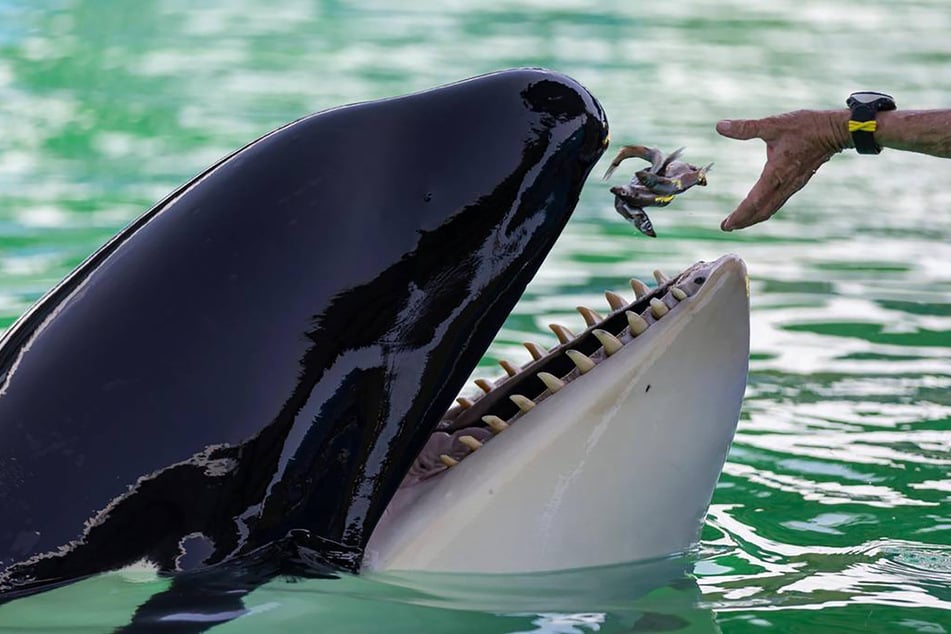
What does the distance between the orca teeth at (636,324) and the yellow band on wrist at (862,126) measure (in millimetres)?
1443

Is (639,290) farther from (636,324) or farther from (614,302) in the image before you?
(636,324)

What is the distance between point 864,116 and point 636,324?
1511 millimetres

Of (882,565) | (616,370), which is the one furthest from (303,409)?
(882,565)

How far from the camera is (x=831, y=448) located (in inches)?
239

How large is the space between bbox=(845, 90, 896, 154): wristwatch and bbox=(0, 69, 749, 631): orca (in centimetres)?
134

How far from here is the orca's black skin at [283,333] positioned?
329 centimetres

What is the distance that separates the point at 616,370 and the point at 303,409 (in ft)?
2.25

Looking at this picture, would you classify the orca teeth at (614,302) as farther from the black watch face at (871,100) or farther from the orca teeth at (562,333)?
the black watch face at (871,100)

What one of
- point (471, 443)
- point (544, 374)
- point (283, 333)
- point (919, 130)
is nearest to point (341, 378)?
point (283, 333)

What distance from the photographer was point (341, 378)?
339 centimetres

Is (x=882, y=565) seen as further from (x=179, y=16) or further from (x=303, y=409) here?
(x=179, y=16)

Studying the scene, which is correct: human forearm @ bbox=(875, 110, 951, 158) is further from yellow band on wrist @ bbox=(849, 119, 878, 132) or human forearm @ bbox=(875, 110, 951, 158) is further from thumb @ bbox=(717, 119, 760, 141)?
thumb @ bbox=(717, 119, 760, 141)

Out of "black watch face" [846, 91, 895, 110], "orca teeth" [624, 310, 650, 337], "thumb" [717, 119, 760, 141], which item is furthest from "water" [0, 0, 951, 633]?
"black watch face" [846, 91, 895, 110]

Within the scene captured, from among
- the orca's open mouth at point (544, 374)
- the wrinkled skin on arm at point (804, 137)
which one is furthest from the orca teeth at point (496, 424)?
the wrinkled skin on arm at point (804, 137)
